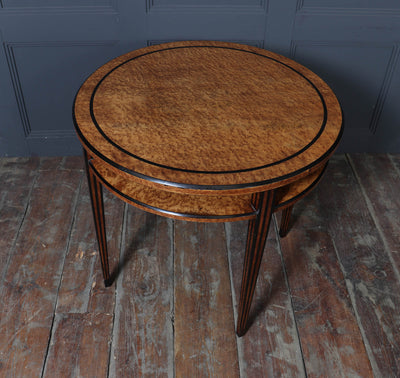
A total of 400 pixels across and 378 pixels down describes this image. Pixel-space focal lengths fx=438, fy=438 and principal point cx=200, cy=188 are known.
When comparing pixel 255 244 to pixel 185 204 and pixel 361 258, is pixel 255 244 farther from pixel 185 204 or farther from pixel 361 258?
pixel 361 258

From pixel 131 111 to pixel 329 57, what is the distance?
1.06 metres

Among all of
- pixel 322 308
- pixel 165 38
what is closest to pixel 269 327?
pixel 322 308

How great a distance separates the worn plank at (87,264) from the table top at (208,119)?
2.13ft

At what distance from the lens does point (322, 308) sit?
5.03 feet

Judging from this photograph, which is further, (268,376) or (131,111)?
(268,376)

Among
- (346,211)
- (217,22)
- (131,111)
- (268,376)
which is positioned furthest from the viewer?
(346,211)

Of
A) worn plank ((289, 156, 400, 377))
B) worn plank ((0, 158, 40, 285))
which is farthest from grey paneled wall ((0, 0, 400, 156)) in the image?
worn plank ((289, 156, 400, 377))

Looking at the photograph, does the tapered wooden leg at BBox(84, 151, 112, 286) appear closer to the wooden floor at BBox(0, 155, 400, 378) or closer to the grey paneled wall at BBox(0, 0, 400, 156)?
the wooden floor at BBox(0, 155, 400, 378)

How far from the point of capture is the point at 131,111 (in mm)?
1242

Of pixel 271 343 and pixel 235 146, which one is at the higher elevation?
pixel 235 146

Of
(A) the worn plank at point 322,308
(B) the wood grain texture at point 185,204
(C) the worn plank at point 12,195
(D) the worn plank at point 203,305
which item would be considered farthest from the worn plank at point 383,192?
(C) the worn plank at point 12,195

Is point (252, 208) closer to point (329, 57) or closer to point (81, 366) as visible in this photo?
point (81, 366)

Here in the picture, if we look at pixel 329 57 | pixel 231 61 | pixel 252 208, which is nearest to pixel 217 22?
pixel 231 61

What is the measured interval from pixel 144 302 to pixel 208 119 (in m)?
0.71
